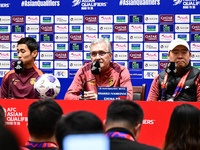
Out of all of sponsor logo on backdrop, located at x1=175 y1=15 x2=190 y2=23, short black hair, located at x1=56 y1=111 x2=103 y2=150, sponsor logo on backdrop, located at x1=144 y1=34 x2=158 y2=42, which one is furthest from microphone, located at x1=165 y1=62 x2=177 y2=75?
sponsor logo on backdrop, located at x1=175 y1=15 x2=190 y2=23

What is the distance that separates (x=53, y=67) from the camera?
5.47 m

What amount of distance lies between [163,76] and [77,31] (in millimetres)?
2717

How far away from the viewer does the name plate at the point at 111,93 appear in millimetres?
2535

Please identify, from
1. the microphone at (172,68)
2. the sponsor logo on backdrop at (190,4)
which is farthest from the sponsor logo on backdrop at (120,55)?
the microphone at (172,68)

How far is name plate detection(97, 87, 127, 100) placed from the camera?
2.54 meters

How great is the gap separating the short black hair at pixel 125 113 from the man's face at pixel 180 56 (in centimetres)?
181

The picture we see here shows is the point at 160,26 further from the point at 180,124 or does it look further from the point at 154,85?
the point at 180,124

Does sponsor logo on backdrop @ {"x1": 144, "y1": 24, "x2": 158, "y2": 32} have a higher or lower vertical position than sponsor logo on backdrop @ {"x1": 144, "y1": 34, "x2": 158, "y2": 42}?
higher

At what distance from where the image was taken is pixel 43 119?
58.1 inches

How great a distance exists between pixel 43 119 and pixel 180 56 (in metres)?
2.08

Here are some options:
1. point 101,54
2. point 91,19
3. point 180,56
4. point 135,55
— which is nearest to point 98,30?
point 91,19

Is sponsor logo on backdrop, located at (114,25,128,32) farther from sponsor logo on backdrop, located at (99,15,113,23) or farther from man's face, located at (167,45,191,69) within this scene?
man's face, located at (167,45,191,69)

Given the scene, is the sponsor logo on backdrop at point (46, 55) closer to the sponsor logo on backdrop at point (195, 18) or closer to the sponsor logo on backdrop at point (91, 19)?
the sponsor logo on backdrop at point (91, 19)

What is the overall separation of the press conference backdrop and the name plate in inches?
108
